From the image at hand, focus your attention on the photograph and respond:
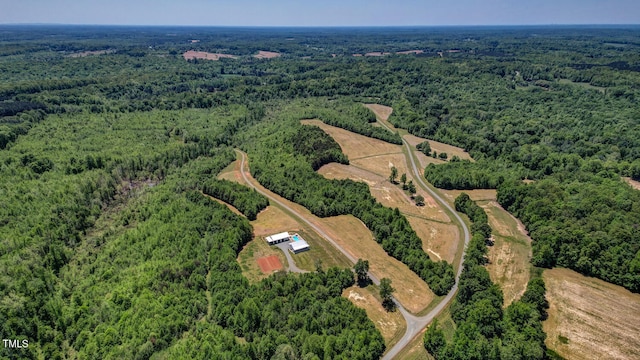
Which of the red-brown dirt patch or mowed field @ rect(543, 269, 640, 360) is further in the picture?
the red-brown dirt patch

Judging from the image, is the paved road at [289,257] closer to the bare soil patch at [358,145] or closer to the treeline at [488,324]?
the treeline at [488,324]

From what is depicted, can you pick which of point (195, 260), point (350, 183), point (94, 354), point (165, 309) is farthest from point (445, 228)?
point (94, 354)

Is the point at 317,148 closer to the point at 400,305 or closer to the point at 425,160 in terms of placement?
the point at 425,160

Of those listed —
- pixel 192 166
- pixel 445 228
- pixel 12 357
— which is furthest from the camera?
pixel 192 166

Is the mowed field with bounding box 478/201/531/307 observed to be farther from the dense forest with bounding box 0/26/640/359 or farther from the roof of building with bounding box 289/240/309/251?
the roof of building with bounding box 289/240/309/251

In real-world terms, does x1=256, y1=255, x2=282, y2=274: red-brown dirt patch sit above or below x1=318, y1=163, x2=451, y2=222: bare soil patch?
below

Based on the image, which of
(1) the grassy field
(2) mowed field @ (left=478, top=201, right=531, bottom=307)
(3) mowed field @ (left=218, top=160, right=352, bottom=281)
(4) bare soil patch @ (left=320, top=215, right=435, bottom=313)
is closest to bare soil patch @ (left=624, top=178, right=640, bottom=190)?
(2) mowed field @ (left=478, top=201, right=531, bottom=307)

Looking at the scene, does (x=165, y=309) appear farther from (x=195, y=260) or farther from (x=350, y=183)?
(x=350, y=183)
